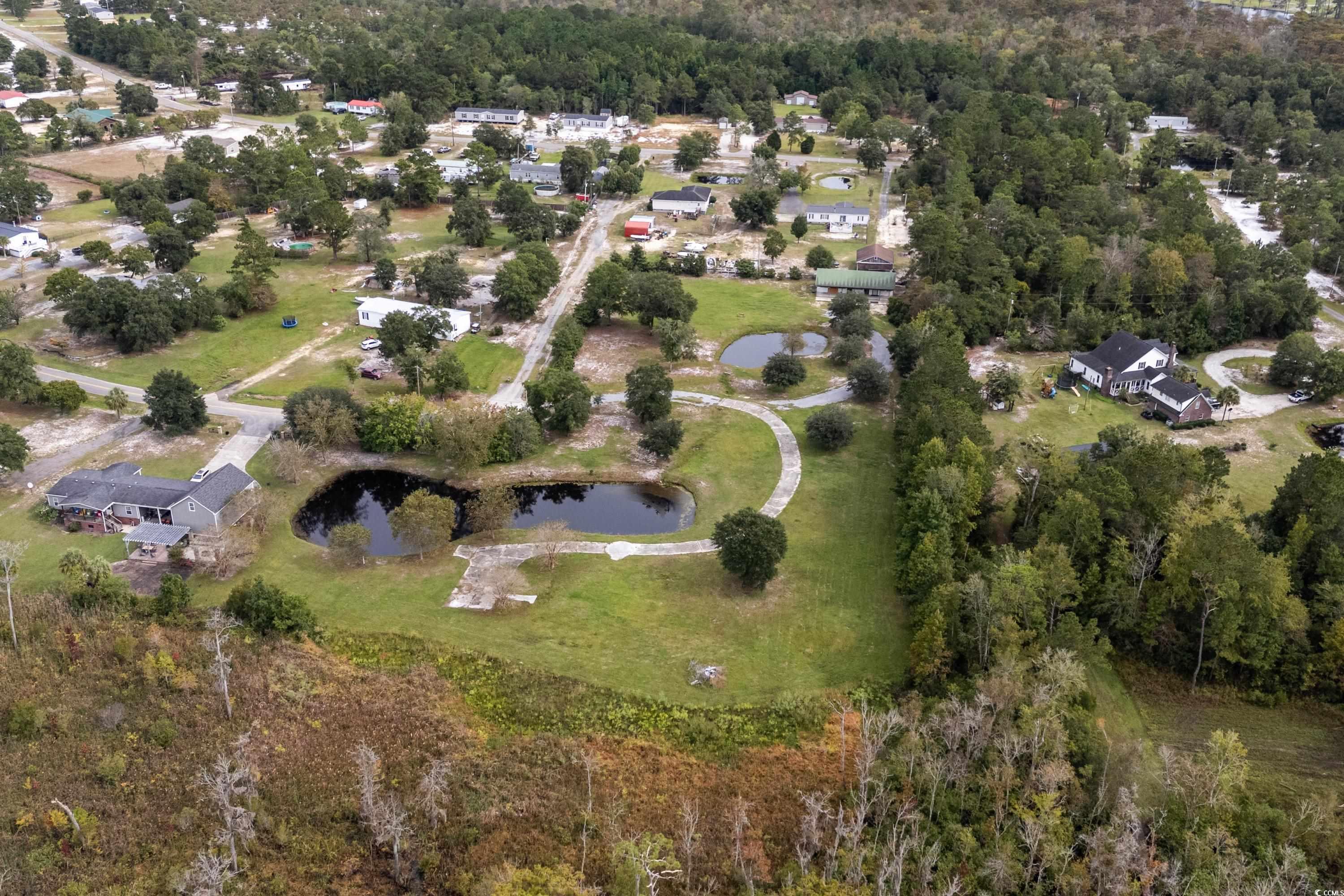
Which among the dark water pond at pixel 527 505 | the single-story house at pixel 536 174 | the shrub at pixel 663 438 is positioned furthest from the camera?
the single-story house at pixel 536 174

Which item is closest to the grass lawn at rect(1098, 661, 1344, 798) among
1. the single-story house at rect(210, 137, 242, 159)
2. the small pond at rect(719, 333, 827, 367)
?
the small pond at rect(719, 333, 827, 367)

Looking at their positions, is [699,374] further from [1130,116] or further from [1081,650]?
[1130,116]

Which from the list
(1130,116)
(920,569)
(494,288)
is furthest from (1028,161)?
(920,569)

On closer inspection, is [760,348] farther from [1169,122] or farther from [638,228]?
[1169,122]

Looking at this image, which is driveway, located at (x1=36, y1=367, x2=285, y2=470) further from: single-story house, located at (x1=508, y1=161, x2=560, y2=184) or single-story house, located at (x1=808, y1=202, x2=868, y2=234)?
single-story house, located at (x1=808, y1=202, x2=868, y2=234)

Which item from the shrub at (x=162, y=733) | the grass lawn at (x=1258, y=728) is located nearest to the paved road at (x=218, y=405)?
the shrub at (x=162, y=733)

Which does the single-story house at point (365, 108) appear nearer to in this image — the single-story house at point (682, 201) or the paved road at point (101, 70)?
the paved road at point (101, 70)

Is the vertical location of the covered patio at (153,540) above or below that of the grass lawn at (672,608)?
above
